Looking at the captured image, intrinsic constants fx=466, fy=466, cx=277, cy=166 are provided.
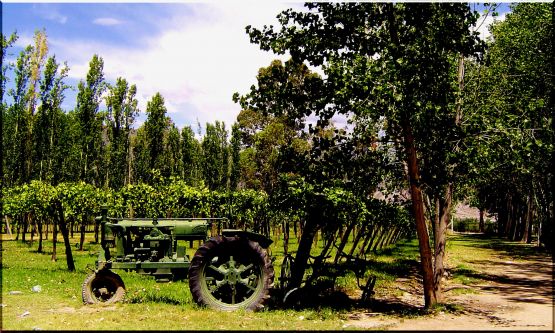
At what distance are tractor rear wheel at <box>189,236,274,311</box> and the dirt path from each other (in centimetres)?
205

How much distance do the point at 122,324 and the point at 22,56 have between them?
123 feet

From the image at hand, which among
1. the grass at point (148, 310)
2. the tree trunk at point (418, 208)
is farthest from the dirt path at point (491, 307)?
the tree trunk at point (418, 208)

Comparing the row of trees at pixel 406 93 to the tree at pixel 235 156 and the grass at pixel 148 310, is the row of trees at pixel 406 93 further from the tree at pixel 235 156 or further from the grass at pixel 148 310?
the tree at pixel 235 156

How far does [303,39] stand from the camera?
35.4 ft

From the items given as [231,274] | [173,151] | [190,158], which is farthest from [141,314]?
[173,151]

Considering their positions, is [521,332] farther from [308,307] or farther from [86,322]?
[86,322]

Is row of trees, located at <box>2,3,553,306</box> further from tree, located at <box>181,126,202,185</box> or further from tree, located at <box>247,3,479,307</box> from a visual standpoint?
tree, located at <box>181,126,202,185</box>

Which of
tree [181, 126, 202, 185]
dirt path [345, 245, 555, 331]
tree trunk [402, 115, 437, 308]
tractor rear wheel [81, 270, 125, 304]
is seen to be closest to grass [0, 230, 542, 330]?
tractor rear wheel [81, 270, 125, 304]

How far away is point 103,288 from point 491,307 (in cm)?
1016

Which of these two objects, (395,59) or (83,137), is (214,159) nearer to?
(83,137)

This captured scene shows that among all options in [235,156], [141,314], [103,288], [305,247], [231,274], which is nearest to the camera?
[141,314]

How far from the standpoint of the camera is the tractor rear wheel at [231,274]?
975 centimetres

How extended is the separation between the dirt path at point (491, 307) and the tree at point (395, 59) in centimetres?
132

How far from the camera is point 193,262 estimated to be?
977 centimetres
